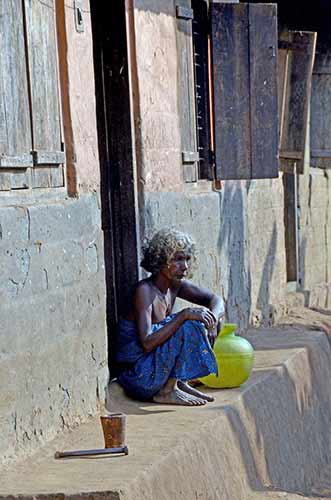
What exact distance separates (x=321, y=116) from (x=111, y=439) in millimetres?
7754

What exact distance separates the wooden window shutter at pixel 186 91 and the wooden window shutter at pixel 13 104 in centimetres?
262

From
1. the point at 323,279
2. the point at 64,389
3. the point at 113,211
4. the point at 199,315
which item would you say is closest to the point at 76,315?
the point at 64,389

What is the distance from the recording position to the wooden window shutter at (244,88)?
848 centimetres

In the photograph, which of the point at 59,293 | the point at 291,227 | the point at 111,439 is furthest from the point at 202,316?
the point at 291,227

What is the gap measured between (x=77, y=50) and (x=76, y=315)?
131 cm

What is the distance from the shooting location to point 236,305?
29.7 feet

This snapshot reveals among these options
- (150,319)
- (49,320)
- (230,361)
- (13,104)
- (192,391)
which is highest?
(13,104)

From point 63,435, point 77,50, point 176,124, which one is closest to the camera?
point 63,435

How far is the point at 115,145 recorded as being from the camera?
7.02 m

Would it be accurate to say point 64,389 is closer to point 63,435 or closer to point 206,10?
point 63,435

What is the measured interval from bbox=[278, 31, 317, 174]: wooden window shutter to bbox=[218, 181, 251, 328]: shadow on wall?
3.25 feet

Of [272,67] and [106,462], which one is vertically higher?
[272,67]

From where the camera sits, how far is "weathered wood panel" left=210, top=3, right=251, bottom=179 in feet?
27.8

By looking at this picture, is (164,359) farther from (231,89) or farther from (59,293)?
(231,89)
